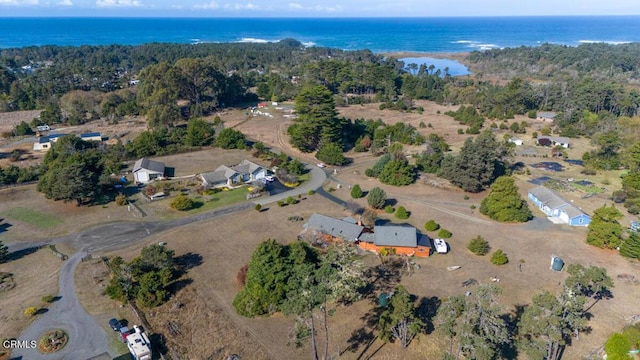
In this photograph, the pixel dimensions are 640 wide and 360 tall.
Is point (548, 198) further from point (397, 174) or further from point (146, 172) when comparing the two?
point (146, 172)

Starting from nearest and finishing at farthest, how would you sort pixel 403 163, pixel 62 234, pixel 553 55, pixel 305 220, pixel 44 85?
pixel 62 234 → pixel 305 220 → pixel 403 163 → pixel 44 85 → pixel 553 55

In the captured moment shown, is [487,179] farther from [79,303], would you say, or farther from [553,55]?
[553,55]

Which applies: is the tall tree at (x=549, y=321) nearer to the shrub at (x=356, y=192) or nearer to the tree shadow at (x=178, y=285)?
the tree shadow at (x=178, y=285)

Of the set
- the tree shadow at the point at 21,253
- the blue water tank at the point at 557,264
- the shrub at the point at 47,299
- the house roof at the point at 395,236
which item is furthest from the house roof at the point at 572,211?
the tree shadow at the point at 21,253

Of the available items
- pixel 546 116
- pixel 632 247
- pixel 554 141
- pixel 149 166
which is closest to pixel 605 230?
pixel 632 247

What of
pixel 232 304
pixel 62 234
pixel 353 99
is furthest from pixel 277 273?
pixel 353 99

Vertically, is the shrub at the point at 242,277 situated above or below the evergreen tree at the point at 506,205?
below

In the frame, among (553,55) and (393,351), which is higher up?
(553,55)
